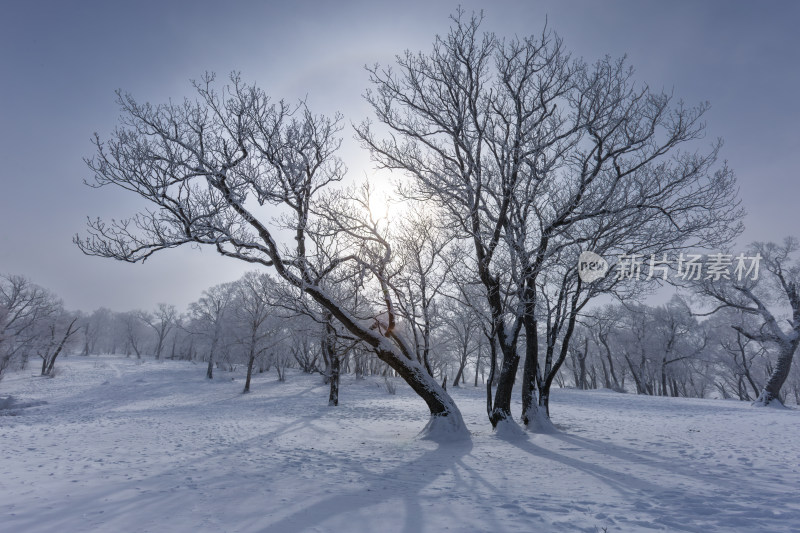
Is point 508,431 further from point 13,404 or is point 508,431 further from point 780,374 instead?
point 13,404

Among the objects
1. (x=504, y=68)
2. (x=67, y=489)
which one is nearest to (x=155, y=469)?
(x=67, y=489)

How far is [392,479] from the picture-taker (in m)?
6.13

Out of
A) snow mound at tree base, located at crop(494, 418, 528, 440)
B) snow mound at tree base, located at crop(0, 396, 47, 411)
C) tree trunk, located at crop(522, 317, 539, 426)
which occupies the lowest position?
snow mound at tree base, located at crop(0, 396, 47, 411)

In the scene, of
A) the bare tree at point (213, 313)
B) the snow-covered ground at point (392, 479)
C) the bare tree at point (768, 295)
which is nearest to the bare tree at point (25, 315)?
the bare tree at point (213, 313)

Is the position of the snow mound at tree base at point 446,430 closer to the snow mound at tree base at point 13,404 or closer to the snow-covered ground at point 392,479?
the snow-covered ground at point 392,479

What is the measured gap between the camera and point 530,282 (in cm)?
1098

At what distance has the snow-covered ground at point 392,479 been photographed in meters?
4.15

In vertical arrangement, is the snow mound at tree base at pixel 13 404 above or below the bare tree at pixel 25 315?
below

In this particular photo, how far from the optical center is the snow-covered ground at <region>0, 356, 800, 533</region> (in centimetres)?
415

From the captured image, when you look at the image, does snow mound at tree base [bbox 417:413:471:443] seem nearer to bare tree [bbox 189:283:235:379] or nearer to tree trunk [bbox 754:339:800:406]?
tree trunk [bbox 754:339:800:406]

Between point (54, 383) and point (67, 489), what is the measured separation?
3944 cm

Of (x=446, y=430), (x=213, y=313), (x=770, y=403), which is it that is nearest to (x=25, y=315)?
(x=213, y=313)

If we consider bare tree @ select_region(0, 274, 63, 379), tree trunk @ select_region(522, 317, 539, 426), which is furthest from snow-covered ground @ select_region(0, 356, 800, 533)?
bare tree @ select_region(0, 274, 63, 379)

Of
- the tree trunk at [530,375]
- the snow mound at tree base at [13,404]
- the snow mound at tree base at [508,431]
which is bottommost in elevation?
the snow mound at tree base at [13,404]
